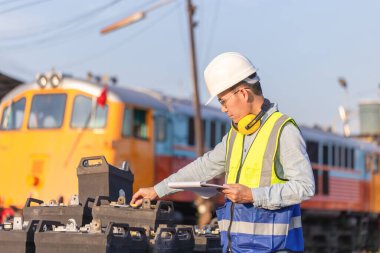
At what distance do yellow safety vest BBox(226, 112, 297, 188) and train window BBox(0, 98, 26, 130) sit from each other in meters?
12.2

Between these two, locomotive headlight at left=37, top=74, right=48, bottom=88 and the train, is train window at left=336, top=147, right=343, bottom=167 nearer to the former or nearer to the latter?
the train

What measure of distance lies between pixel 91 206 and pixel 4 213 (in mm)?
8948

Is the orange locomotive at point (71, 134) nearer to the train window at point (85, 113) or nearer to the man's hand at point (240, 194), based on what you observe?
the train window at point (85, 113)

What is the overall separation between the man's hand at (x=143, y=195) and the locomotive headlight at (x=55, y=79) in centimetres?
1053

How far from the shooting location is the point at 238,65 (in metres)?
4.76

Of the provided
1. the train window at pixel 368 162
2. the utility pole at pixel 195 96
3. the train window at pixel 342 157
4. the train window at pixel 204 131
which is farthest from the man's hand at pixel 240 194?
the train window at pixel 368 162

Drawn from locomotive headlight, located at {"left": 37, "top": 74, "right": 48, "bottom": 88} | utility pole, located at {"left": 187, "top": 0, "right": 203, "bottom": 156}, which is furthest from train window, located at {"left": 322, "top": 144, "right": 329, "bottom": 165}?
locomotive headlight, located at {"left": 37, "top": 74, "right": 48, "bottom": 88}

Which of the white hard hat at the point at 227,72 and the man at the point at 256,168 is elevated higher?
the white hard hat at the point at 227,72

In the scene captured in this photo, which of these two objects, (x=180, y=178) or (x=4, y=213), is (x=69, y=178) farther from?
(x=180, y=178)

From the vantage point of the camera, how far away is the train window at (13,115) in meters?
16.5

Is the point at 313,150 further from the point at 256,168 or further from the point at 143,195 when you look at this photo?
the point at 256,168

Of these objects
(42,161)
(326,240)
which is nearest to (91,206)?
(42,161)

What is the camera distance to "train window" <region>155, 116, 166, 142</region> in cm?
1633

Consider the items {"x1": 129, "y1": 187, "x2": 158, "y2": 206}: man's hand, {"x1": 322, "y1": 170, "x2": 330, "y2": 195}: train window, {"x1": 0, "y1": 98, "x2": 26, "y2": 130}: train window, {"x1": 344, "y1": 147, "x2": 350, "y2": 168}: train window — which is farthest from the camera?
{"x1": 344, "y1": 147, "x2": 350, "y2": 168}: train window
